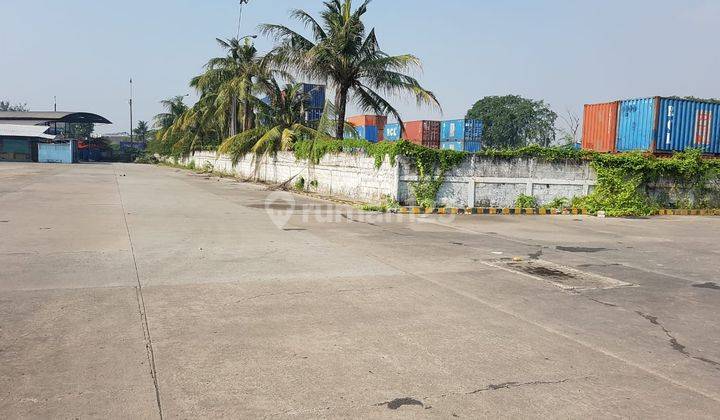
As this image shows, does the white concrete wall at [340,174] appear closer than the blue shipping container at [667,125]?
Yes

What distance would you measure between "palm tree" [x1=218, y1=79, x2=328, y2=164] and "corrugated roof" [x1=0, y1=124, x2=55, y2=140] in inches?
1414

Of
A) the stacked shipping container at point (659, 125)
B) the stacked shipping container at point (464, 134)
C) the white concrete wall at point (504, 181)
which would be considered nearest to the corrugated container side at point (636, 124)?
the stacked shipping container at point (659, 125)

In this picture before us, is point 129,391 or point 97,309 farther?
point 97,309

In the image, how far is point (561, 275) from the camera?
7.35m

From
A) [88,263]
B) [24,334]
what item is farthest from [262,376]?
[88,263]

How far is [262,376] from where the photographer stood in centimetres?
369

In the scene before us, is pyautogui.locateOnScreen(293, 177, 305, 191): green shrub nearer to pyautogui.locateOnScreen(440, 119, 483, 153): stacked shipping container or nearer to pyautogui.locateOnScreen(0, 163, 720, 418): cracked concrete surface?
pyautogui.locateOnScreen(0, 163, 720, 418): cracked concrete surface

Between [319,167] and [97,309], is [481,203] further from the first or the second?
[97,309]

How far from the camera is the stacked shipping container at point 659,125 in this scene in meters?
18.8

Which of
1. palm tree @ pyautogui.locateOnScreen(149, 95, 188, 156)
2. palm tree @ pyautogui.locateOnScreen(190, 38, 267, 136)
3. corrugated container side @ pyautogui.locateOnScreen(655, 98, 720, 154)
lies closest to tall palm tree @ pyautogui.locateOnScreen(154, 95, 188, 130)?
palm tree @ pyautogui.locateOnScreen(149, 95, 188, 156)

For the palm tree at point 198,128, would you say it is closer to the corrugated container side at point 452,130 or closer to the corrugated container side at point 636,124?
the corrugated container side at point 452,130

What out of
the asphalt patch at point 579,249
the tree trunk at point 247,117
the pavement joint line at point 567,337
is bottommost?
the pavement joint line at point 567,337

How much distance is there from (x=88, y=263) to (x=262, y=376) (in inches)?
183

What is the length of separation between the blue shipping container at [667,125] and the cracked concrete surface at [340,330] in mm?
11030
